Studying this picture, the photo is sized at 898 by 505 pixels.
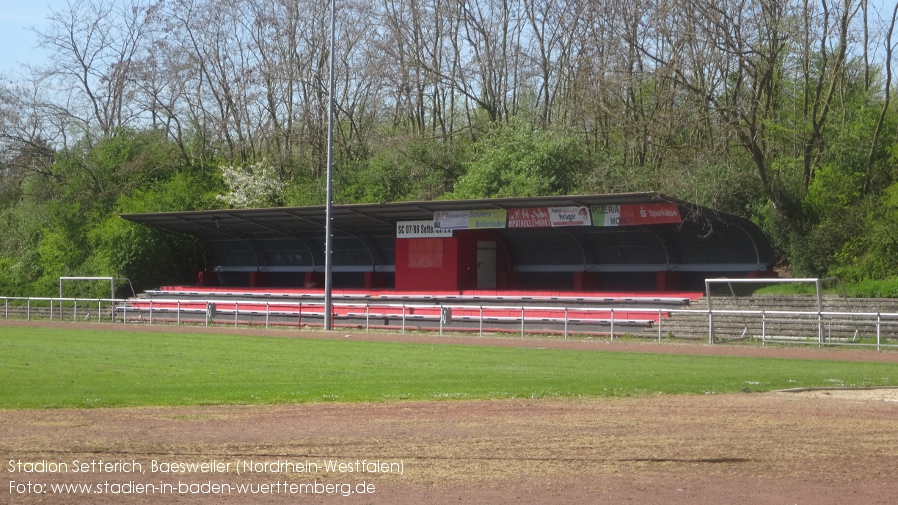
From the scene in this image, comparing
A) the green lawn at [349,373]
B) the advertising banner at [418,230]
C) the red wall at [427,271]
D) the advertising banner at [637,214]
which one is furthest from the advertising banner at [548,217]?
the green lawn at [349,373]

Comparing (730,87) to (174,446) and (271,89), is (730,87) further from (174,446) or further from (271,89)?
(174,446)

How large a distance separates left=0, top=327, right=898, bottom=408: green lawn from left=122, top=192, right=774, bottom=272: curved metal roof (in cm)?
1259

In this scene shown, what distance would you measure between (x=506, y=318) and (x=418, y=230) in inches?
412

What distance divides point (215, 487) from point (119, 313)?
37.0m

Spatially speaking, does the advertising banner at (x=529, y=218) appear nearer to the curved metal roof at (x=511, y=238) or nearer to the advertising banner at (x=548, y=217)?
the advertising banner at (x=548, y=217)

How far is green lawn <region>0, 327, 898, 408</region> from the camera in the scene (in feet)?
50.8

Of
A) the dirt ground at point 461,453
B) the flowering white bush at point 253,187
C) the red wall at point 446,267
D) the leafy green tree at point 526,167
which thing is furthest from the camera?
the flowering white bush at point 253,187

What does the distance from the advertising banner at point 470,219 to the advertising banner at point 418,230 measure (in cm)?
83

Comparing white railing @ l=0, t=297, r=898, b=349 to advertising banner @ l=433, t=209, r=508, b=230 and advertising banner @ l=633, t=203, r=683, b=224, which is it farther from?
advertising banner @ l=633, t=203, r=683, b=224

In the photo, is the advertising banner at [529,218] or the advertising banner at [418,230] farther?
the advertising banner at [418,230]

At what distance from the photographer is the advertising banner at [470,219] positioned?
40312 mm

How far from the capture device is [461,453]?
10.3 m

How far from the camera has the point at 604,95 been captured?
43969 millimetres

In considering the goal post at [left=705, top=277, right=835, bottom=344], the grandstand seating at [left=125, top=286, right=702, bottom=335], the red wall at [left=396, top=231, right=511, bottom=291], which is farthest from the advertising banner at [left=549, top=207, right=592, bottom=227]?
the goal post at [left=705, top=277, right=835, bottom=344]
